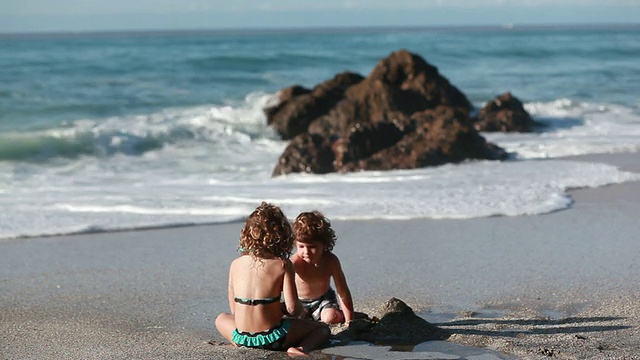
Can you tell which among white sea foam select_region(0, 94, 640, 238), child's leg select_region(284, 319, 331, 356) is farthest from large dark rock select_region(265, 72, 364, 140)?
child's leg select_region(284, 319, 331, 356)

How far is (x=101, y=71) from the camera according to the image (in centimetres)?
2767

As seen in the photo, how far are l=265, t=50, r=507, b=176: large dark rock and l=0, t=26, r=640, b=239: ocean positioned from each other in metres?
0.37

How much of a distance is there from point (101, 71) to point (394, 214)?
20.6m

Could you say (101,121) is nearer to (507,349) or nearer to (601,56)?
(507,349)

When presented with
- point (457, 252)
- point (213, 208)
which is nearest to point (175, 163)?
point (213, 208)

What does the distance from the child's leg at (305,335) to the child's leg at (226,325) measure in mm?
A: 304

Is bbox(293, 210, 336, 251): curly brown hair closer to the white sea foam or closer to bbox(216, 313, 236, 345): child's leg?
bbox(216, 313, 236, 345): child's leg

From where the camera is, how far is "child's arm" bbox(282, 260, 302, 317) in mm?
4852

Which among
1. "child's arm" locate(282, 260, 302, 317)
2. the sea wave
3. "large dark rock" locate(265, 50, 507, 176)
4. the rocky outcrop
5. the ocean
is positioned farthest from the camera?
the sea wave

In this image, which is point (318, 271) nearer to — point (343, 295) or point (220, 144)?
point (343, 295)

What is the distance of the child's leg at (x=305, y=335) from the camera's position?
4.76 meters

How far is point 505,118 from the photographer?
16.5 metres

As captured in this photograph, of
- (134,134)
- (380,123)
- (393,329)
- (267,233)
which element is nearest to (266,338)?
(267,233)

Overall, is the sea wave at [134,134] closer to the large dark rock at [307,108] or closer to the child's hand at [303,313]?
the large dark rock at [307,108]
